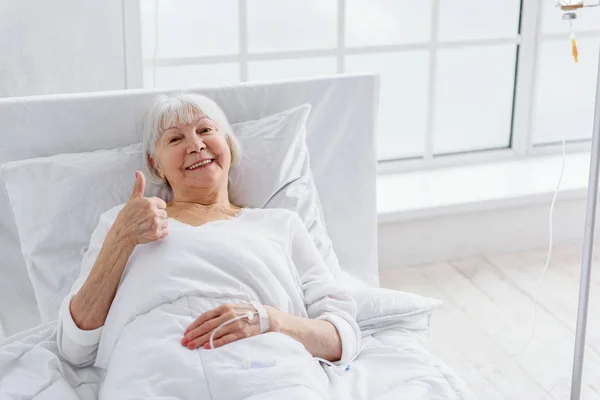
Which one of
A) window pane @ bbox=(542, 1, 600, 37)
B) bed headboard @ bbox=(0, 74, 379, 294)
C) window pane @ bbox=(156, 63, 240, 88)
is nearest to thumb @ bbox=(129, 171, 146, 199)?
bed headboard @ bbox=(0, 74, 379, 294)

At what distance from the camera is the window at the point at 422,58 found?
3.08 meters

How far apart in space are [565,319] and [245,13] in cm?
152

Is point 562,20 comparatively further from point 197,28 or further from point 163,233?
point 163,233

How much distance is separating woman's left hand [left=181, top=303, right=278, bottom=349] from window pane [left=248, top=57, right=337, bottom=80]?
1.60 m

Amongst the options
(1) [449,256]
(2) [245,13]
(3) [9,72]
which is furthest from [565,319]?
(3) [9,72]

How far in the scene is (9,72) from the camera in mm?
2531

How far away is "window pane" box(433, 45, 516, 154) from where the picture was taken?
11.5ft

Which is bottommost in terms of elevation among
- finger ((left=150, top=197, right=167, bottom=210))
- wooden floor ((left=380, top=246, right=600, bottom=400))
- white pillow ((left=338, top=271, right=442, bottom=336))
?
wooden floor ((left=380, top=246, right=600, bottom=400))

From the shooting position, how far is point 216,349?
164 centimetres

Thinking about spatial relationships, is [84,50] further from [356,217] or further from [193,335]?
[193,335]

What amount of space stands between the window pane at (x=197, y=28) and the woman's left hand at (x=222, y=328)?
1.53 m

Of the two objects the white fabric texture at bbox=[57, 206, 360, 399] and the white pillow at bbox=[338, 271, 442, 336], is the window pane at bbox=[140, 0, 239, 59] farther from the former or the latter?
the white pillow at bbox=[338, 271, 442, 336]

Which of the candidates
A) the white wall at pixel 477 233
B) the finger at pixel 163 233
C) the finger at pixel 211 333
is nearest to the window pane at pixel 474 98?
the white wall at pixel 477 233

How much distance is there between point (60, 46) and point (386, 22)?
52.6 inches
